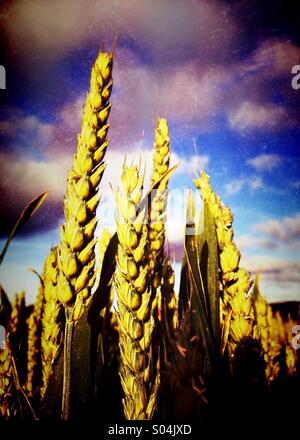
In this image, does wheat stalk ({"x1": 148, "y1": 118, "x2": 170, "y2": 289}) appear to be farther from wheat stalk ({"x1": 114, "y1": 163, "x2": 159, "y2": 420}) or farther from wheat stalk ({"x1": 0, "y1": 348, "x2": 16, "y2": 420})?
wheat stalk ({"x1": 0, "y1": 348, "x2": 16, "y2": 420})

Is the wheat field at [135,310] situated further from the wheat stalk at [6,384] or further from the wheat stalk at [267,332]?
the wheat stalk at [267,332]

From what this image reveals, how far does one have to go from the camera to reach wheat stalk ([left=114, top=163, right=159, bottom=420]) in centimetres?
56

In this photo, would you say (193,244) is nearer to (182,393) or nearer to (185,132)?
(182,393)

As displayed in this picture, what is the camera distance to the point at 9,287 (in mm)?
872

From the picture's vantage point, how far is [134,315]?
1.85ft

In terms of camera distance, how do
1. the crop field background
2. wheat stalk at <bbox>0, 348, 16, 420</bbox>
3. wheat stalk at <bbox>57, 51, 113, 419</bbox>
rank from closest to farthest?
wheat stalk at <bbox>57, 51, 113, 419</bbox>
wheat stalk at <bbox>0, 348, 16, 420</bbox>
the crop field background

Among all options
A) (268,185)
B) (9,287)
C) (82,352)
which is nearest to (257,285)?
(268,185)

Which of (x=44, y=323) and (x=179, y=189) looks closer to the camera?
(x=44, y=323)

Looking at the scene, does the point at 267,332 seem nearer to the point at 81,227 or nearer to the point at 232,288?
the point at 232,288

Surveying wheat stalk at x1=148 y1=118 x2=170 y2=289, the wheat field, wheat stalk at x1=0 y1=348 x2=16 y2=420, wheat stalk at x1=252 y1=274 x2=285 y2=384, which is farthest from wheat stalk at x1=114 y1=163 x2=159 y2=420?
wheat stalk at x1=252 y1=274 x2=285 y2=384

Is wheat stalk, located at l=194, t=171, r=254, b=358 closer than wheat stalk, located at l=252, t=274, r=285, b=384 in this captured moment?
Yes

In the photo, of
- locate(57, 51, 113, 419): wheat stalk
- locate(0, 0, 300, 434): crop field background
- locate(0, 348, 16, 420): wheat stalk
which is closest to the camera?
locate(57, 51, 113, 419): wheat stalk

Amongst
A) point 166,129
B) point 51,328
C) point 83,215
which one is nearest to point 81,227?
point 83,215
